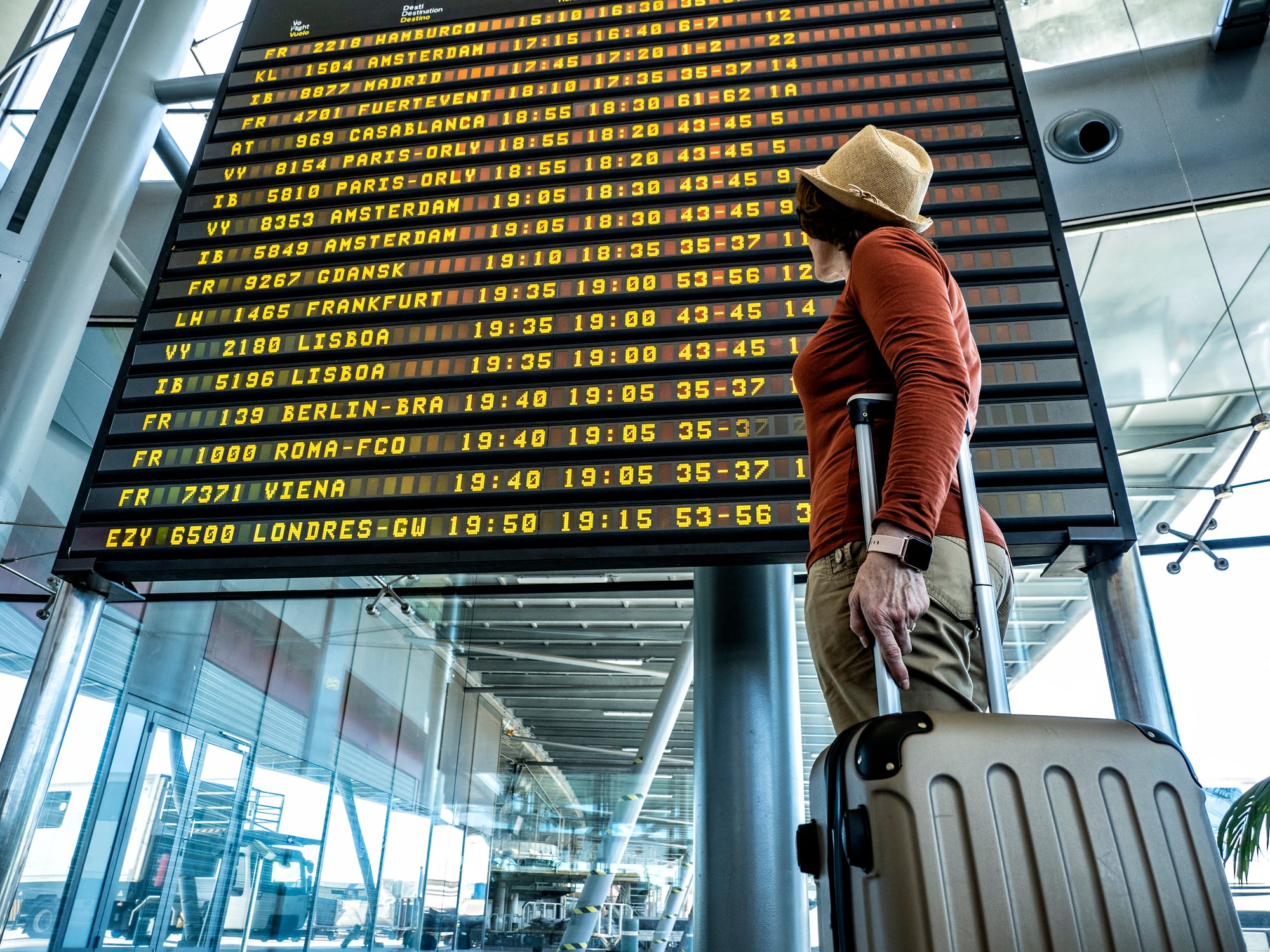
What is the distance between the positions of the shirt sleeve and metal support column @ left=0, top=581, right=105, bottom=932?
12.1 feet

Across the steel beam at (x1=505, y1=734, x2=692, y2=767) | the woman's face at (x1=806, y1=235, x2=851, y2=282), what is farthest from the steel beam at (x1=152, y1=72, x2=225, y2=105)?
the woman's face at (x1=806, y1=235, x2=851, y2=282)

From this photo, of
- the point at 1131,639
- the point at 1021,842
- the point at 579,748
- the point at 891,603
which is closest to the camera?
the point at 1021,842

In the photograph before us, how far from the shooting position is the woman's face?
1.66 m

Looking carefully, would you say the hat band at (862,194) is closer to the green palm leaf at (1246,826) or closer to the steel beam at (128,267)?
the green palm leaf at (1246,826)

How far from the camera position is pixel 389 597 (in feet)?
18.3

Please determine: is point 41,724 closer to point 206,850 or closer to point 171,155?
point 206,850

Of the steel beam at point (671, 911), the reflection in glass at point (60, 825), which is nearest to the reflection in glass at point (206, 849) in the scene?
the reflection in glass at point (60, 825)

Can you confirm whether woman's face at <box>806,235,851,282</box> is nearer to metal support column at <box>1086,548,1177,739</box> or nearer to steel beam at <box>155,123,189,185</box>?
metal support column at <box>1086,548,1177,739</box>

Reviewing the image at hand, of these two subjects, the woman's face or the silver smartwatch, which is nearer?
the silver smartwatch

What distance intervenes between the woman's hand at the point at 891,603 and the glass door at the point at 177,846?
5.01 meters

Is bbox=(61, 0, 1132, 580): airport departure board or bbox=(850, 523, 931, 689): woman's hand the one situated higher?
bbox=(61, 0, 1132, 580): airport departure board

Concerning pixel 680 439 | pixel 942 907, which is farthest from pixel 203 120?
pixel 942 907

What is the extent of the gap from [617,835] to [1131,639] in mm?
3109

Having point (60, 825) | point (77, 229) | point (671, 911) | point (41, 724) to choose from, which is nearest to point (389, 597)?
point (41, 724)
